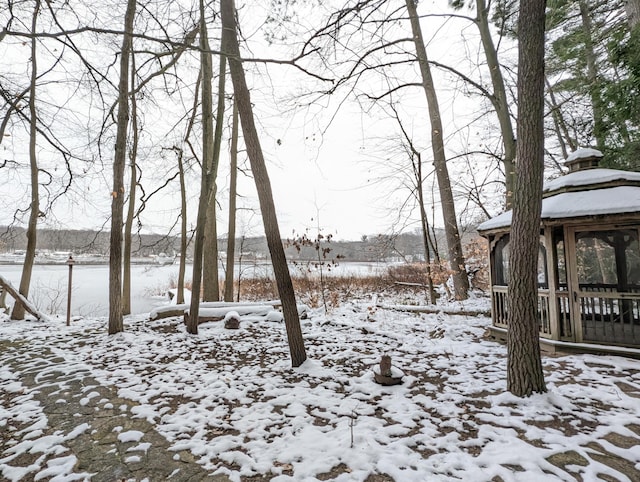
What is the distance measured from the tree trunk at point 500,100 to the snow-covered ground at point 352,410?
4.96m

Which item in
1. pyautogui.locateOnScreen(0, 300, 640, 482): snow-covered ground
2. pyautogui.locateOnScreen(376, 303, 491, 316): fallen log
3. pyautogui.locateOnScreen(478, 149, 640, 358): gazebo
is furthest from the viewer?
pyautogui.locateOnScreen(376, 303, 491, 316): fallen log

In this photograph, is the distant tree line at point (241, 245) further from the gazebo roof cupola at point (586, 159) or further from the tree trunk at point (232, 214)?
the gazebo roof cupola at point (586, 159)

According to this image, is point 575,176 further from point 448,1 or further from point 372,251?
point 372,251

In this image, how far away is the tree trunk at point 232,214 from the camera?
862cm

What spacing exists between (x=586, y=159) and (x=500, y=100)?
3.52 meters

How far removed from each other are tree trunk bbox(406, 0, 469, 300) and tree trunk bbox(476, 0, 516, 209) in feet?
4.76

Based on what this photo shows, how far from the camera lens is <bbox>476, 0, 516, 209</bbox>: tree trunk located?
7.54 meters

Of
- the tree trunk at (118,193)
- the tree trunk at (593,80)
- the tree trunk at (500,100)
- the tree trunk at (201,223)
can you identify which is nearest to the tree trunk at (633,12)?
the tree trunk at (593,80)

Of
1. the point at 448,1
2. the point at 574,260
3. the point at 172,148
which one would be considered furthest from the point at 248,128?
the point at 448,1

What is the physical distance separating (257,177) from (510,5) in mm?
7664

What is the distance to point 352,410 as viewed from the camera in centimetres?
283

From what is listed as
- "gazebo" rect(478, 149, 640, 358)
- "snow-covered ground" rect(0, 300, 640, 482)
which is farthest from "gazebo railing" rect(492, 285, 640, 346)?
"snow-covered ground" rect(0, 300, 640, 482)

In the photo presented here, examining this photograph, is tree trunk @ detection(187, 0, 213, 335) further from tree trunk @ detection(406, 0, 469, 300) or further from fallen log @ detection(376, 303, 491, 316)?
tree trunk @ detection(406, 0, 469, 300)

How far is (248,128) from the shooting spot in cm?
402
